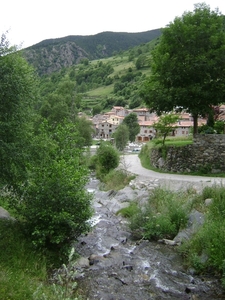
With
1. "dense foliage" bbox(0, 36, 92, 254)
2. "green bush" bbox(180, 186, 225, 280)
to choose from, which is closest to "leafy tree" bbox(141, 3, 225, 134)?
"green bush" bbox(180, 186, 225, 280)

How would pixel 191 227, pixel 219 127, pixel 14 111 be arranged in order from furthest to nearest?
pixel 219 127, pixel 191 227, pixel 14 111

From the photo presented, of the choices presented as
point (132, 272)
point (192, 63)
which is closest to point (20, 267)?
point (132, 272)

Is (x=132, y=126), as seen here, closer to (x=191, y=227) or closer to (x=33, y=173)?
(x=191, y=227)

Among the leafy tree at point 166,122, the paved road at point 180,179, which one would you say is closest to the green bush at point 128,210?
the paved road at point 180,179

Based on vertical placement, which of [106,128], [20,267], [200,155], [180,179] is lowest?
[20,267]

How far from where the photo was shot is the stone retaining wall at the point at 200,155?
22531 millimetres

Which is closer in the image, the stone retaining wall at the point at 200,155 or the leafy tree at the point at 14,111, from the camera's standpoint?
the leafy tree at the point at 14,111

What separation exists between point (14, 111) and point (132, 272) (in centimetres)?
662

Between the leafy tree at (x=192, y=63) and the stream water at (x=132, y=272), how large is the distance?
11.3m

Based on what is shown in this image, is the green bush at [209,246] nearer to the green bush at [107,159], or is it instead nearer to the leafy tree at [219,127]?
the leafy tree at [219,127]

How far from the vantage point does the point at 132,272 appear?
11164mm

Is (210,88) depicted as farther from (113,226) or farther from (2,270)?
(2,270)

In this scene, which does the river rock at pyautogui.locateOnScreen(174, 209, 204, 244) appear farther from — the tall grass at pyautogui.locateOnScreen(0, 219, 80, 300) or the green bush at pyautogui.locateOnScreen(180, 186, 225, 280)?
the tall grass at pyautogui.locateOnScreen(0, 219, 80, 300)

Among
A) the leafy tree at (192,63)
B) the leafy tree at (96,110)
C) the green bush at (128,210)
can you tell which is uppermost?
the leafy tree at (96,110)
